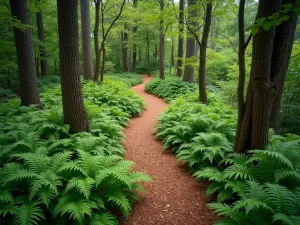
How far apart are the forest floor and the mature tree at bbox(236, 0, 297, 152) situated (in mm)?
1744

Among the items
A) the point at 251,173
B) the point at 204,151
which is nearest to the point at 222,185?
the point at 251,173

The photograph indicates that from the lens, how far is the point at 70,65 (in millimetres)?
5059

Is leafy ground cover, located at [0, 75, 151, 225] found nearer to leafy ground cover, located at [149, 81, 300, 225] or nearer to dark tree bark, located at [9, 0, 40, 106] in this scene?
leafy ground cover, located at [149, 81, 300, 225]

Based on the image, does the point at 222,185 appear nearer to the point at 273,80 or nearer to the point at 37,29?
the point at 273,80

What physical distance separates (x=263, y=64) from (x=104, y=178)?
3.75 meters

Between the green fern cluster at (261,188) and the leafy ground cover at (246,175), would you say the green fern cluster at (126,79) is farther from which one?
the green fern cluster at (261,188)

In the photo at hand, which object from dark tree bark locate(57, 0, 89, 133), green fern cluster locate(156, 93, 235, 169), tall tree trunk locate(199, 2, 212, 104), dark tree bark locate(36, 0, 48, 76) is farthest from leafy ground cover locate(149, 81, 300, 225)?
dark tree bark locate(36, 0, 48, 76)

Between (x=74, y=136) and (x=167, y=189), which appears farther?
(x=74, y=136)

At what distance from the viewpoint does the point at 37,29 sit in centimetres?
1834

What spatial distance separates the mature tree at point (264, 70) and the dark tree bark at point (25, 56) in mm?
7956

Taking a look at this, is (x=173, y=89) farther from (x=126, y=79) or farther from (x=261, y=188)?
(x=261, y=188)

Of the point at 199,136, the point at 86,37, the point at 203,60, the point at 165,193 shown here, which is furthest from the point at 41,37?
the point at 165,193

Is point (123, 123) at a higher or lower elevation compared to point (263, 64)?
lower

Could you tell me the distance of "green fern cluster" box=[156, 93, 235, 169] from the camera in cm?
463
